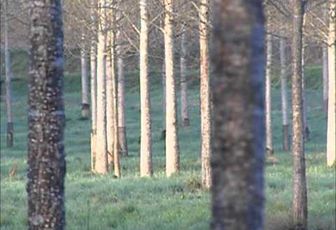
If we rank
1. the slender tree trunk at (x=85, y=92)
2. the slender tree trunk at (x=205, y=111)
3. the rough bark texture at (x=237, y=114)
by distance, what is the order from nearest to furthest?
the rough bark texture at (x=237, y=114) → the slender tree trunk at (x=205, y=111) → the slender tree trunk at (x=85, y=92)

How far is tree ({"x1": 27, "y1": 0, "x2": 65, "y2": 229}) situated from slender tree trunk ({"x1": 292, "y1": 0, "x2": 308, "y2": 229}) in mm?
6037

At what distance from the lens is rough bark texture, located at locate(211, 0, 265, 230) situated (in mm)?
5008

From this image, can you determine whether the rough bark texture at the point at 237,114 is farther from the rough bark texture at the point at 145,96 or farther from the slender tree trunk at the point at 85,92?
the slender tree trunk at the point at 85,92

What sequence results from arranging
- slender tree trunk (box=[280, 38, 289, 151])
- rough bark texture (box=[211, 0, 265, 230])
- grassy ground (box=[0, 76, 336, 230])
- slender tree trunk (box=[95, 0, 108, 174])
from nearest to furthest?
rough bark texture (box=[211, 0, 265, 230]) < grassy ground (box=[0, 76, 336, 230]) < slender tree trunk (box=[95, 0, 108, 174]) < slender tree trunk (box=[280, 38, 289, 151])

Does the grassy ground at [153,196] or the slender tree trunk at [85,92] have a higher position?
the slender tree trunk at [85,92]

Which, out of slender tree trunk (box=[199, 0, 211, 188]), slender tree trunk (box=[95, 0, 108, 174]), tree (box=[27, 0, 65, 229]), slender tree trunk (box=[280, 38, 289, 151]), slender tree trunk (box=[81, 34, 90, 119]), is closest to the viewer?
tree (box=[27, 0, 65, 229])

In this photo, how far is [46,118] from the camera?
9.56 meters

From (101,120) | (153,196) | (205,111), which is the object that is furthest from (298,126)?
(101,120)

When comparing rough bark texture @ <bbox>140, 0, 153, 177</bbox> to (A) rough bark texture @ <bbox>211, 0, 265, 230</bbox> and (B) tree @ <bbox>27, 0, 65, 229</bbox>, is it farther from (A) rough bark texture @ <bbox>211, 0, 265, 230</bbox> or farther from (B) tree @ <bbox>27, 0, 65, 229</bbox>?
(A) rough bark texture @ <bbox>211, 0, 265, 230</bbox>

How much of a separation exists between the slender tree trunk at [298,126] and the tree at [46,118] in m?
6.04

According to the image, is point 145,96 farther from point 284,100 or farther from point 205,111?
point 284,100

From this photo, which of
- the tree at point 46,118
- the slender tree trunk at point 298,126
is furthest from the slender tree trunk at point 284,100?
the tree at point 46,118

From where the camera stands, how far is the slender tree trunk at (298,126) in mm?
15117

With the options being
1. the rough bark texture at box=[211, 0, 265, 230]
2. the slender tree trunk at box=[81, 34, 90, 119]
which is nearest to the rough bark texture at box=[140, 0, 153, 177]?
the rough bark texture at box=[211, 0, 265, 230]
